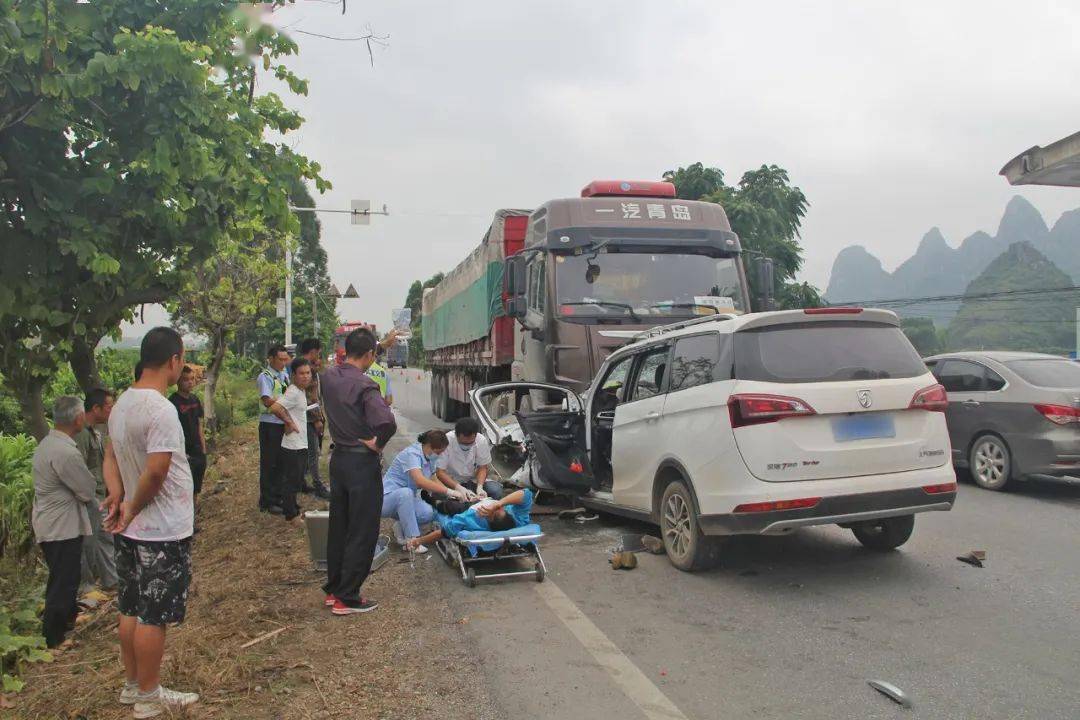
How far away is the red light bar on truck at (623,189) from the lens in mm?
10211

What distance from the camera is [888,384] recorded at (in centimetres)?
528

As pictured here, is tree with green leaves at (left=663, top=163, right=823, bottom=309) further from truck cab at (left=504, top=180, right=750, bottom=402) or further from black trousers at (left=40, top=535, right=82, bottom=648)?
black trousers at (left=40, top=535, right=82, bottom=648)

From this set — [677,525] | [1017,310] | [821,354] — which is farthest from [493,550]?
[1017,310]

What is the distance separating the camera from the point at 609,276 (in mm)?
9250

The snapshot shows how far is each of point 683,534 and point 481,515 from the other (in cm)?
148

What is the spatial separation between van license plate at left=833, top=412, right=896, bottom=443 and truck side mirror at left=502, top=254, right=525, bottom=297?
508 cm

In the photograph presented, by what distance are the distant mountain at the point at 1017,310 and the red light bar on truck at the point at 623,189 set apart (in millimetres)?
40598

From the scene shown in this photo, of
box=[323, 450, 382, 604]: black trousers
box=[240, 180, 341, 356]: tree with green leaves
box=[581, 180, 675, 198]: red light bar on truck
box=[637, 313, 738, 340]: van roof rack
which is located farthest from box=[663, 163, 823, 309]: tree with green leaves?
box=[240, 180, 341, 356]: tree with green leaves

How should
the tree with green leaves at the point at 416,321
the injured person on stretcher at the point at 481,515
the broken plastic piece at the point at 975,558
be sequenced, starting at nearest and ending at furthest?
the broken plastic piece at the point at 975,558, the injured person on stretcher at the point at 481,515, the tree with green leaves at the point at 416,321

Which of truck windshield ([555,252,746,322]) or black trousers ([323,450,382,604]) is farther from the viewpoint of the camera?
truck windshield ([555,252,746,322])

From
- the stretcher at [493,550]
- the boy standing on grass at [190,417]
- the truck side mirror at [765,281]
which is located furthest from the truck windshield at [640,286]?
the boy standing on grass at [190,417]

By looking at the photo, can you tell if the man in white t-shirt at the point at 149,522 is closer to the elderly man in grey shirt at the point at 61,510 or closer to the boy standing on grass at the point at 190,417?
the elderly man in grey shirt at the point at 61,510

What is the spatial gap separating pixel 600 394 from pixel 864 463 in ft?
9.48

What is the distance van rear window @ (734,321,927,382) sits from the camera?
5223 millimetres
